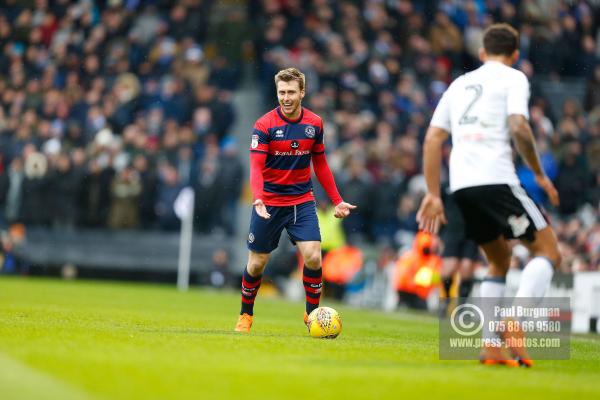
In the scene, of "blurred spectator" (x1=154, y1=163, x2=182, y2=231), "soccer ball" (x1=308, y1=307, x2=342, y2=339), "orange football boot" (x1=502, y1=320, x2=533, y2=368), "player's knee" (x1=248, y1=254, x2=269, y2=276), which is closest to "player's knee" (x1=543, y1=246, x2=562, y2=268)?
"orange football boot" (x1=502, y1=320, x2=533, y2=368)

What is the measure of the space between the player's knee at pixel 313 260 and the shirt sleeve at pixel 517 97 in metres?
3.62

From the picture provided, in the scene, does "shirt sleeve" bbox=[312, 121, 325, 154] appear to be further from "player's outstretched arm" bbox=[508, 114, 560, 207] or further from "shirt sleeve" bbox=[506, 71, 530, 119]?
"player's outstretched arm" bbox=[508, 114, 560, 207]

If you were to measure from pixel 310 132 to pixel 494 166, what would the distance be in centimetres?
339

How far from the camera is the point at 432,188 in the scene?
776cm

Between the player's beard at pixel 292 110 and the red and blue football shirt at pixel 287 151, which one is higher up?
the player's beard at pixel 292 110

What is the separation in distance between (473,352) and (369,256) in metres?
14.4

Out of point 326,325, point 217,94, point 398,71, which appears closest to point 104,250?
point 217,94

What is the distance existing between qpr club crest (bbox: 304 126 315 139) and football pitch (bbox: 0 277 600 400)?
187 cm

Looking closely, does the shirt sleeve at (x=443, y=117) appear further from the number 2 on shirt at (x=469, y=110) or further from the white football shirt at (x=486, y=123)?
the number 2 on shirt at (x=469, y=110)

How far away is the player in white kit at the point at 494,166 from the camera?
7688 mm

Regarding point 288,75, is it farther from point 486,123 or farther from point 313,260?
point 486,123

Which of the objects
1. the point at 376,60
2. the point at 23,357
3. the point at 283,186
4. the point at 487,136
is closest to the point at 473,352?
the point at 487,136

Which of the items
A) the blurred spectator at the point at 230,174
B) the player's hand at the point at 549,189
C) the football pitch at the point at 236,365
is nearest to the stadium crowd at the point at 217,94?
the blurred spectator at the point at 230,174

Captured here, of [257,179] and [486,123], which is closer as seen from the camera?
[486,123]
